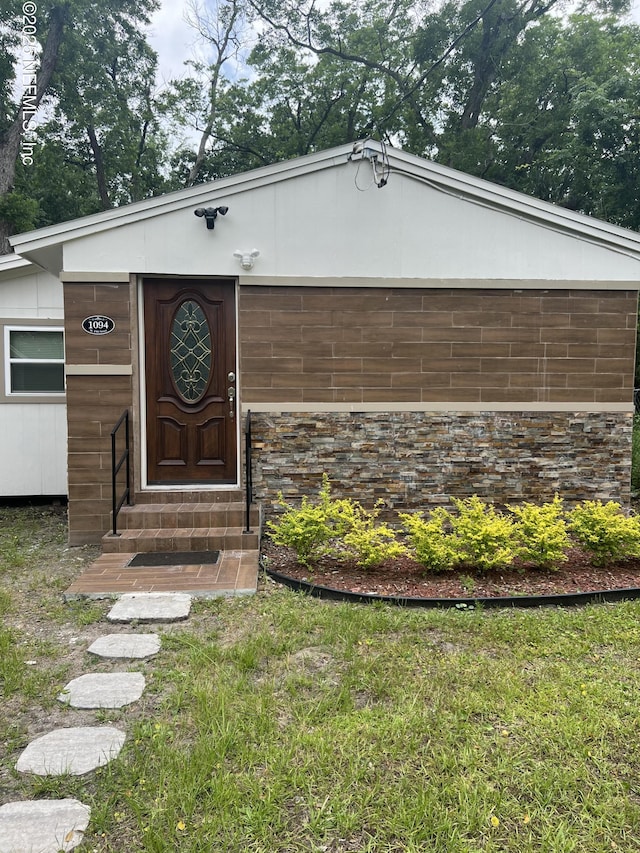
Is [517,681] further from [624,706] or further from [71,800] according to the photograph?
[71,800]

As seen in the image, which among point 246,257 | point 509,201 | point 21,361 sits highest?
point 509,201

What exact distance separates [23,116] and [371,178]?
10.6 meters

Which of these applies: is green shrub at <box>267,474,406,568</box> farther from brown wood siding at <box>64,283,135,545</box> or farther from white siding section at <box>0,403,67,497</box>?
white siding section at <box>0,403,67,497</box>

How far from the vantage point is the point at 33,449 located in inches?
276

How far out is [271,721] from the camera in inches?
99.1

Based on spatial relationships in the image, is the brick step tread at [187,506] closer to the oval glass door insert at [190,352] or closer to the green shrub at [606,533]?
the oval glass door insert at [190,352]

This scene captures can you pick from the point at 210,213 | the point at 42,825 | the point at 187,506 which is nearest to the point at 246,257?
the point at 210,213

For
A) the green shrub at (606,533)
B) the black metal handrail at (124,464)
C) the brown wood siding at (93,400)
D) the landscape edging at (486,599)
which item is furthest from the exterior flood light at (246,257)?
the green shrub at (606,533)

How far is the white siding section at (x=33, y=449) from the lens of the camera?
6961 millimetres

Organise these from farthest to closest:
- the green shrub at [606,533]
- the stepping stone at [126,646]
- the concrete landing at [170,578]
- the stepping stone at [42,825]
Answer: the green shrub at [606,533] < the concrete landing at [170,578] < the stepping stone at [126,646] < the stepping stone at [42,825]

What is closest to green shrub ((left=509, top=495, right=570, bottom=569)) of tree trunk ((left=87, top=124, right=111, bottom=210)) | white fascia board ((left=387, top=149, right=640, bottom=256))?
white fascia board ((left=387, top=149, right=640, bottom=256))

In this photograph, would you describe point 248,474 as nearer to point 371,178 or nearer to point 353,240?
point 353,240

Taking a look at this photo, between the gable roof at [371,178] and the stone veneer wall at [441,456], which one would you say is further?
the stone veneer wall at [441,456]

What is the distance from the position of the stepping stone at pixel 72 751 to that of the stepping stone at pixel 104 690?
0.20 meters
